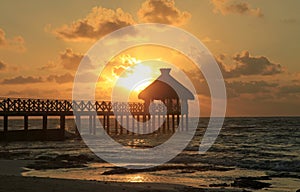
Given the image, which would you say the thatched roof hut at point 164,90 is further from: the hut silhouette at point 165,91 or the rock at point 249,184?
the rock at point 249,184

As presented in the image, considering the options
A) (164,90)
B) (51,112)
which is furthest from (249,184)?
(164,90)

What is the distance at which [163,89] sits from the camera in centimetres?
6394

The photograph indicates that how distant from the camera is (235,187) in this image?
1784cm

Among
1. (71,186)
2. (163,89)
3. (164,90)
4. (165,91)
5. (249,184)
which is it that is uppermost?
(163,89)

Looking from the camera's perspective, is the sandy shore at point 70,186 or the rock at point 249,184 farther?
the rock at point 249,184

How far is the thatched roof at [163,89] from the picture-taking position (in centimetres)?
6384

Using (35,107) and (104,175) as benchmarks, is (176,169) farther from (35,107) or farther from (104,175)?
(35,107)

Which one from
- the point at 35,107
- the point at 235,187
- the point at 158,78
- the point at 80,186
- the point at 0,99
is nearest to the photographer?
the point at 80,186

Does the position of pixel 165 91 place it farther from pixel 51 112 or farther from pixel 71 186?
pixel 71 186

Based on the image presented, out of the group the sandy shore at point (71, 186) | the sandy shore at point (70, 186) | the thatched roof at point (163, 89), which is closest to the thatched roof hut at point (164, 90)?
the thatched roof at point (163, 89)

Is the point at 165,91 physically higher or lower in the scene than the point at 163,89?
lower

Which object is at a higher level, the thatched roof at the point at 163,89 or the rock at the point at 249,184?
the thatched roof at the point at 163,89

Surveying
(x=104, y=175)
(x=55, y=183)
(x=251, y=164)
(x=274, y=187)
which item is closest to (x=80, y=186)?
(x=55, y=183)

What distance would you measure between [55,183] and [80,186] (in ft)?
3.19
